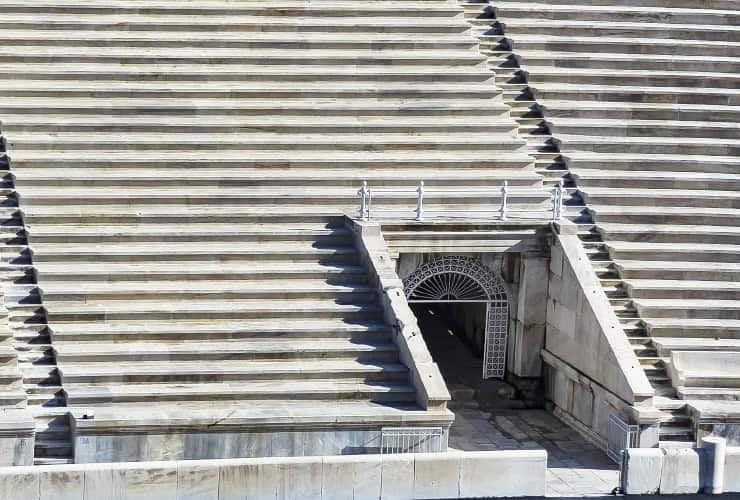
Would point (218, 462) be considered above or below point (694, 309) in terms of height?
below

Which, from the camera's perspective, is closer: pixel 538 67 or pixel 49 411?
pixel 49 411

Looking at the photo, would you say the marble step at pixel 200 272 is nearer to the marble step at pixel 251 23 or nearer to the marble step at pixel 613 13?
the marble step at pixel 251 23

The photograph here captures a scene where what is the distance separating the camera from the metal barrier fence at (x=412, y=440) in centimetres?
2812

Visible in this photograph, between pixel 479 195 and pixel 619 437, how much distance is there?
18.3ft

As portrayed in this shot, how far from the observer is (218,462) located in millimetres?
25750

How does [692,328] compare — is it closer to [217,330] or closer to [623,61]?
[623,61]

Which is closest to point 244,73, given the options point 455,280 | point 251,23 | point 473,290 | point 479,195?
point 251,23

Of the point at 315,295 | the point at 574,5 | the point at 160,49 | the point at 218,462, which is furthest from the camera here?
the point at 574,5

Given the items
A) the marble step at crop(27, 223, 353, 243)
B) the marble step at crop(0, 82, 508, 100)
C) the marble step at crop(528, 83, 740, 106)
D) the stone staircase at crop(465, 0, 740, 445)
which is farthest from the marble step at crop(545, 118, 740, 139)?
the marble step at crop(27, 223, 353, 243)

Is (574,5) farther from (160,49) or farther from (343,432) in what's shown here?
(343,432)

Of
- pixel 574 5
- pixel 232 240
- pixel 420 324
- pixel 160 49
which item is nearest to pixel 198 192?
pixel 232 240

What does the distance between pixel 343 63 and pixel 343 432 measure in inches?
373

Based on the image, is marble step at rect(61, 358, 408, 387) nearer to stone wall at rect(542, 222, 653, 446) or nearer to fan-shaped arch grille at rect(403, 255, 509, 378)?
fan-shaped arch grille at rect(403, 255, 509, 378)

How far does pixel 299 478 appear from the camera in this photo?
26078mm
